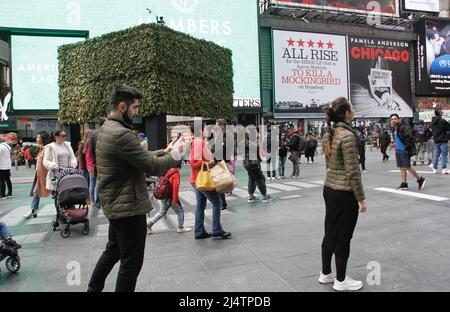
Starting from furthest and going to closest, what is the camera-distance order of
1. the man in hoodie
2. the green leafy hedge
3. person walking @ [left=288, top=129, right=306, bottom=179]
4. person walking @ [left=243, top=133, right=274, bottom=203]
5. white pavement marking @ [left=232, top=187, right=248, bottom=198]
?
person walking @ [left=288, top=129, right=306, bottom=179] < the green leafy hedge < the man in hoodie < white pavement marking @ [left=232, top=187, right=248, bottom=198] < person walking @ [left=243, top=133, right=274, bottom=203]

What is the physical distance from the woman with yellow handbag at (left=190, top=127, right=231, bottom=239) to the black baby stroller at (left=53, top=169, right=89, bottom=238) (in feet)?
6.51

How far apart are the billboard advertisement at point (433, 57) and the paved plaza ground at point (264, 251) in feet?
102

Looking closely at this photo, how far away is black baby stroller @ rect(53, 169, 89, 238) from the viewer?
6086mm

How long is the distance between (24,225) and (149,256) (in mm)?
3576

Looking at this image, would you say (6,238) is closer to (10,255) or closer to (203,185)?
(10,255)

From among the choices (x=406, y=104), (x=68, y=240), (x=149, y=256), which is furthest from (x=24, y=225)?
(x=406, y=104)

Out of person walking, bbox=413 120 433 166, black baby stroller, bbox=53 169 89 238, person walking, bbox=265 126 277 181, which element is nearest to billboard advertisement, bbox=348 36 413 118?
person walking, bbox=413 120 433 166

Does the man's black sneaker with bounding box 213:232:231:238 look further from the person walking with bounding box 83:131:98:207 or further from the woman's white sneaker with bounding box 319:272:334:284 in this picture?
the person walking with bounding box 83:131:98:207

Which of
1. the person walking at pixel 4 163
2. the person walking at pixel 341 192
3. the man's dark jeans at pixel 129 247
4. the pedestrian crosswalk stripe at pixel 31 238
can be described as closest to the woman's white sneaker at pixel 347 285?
the person walking at pixel 341 192

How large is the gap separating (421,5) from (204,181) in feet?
122

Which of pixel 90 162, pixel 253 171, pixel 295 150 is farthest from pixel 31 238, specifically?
pixel 295 150

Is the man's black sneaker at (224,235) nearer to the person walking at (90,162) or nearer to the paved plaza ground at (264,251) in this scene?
the paved plaza ground at (264,251)

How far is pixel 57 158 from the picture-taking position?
272 inches

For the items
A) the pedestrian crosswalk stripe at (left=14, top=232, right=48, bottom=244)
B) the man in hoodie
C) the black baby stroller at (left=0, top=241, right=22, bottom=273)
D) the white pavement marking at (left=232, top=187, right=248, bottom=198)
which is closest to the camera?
the black baby stroller at (left=0, top=241, right=22, bottom=273)
